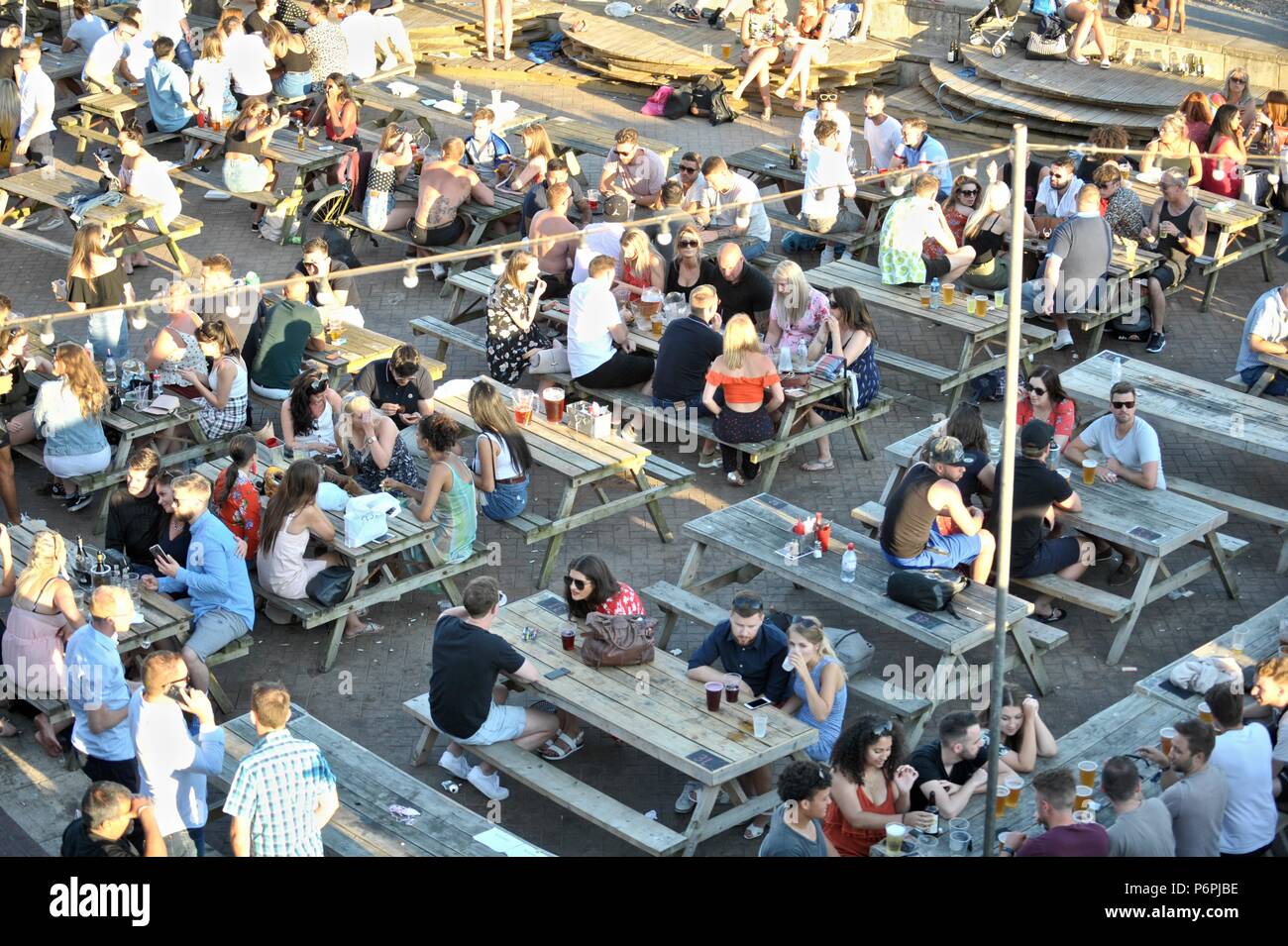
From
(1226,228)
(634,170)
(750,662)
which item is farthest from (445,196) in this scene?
(750,662)

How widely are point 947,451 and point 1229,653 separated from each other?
1878 millimetres

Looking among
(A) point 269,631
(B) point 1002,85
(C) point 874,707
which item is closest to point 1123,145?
(B) point 1002,85

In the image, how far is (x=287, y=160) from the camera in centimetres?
1698

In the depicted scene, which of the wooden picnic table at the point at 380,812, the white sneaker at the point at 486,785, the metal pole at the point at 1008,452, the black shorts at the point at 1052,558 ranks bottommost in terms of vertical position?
the white sneaker at the point at 486,785

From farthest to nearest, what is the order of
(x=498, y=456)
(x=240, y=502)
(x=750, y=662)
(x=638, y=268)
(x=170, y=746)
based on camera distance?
1. (x=638, y=268)
2. (x=498, y=456)
3. (x=240, y=502)
4. (x=750, y=662)
5. (x=170, y=746)

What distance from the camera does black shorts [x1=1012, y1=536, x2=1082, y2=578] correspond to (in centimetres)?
1111

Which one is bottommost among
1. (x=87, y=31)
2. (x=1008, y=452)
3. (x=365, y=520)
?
(x=87, y=31)

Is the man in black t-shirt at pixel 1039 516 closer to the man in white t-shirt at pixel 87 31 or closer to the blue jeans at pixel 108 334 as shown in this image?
the blue jeans at pixel 108 334

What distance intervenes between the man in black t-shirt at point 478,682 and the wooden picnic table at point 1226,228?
825 centimetres

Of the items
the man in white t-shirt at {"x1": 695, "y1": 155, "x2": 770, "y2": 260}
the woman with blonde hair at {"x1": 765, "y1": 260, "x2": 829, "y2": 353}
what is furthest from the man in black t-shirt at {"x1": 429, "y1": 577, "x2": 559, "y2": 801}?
the man in white t-shirt at {"x1": 695, "y1": 155, "x2": 770, "y2": 260}

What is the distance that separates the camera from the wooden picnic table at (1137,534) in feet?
36.0

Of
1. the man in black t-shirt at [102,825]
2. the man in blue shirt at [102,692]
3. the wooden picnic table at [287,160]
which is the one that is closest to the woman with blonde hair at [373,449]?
the man in blue shirt at [102,692]

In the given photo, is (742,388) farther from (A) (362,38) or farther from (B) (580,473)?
(A) (362,38)

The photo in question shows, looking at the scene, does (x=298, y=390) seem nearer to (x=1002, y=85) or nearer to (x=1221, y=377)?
(x=1221, y=377)
